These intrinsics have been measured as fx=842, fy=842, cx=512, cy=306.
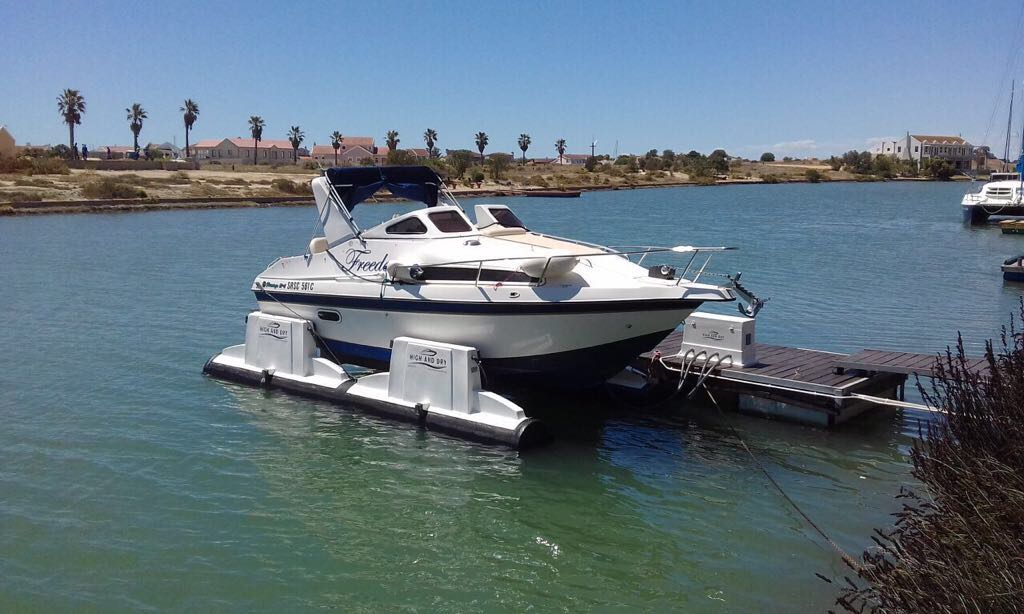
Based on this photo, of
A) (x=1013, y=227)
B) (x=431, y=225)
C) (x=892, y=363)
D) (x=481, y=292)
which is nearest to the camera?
(x=481, y=292)

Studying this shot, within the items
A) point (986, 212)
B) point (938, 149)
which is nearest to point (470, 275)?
point (986, 212)

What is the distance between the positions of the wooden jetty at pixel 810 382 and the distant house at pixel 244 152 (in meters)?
148

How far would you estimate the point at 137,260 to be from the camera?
3453cm

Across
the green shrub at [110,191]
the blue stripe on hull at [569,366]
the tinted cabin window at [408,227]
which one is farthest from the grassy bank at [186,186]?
the blue stripe on hull at [569,366]

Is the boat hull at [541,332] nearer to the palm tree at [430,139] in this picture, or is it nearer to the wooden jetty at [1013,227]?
the wooden jetty at [1013,227]

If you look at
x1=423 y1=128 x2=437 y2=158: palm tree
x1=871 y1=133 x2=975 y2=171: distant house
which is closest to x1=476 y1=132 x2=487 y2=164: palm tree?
x1=423 y1=128 x2=437 y2=158: palm tree

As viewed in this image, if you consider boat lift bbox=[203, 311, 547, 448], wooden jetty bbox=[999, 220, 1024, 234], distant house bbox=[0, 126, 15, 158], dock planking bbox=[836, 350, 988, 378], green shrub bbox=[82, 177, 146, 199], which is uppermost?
distant house bbox=[0, 126, 15, 158]

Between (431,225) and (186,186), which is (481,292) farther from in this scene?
(186,186)

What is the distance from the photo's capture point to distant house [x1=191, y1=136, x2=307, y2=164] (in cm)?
15275

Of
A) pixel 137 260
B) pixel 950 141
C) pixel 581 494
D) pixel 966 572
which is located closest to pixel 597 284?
pixel 581 494

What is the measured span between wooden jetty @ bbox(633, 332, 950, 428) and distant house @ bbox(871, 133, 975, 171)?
185m

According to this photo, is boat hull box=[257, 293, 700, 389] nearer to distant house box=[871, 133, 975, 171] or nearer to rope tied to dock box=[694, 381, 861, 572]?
rope tied to dock box=[694, 381, 861, 572]

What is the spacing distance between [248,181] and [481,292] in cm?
→ 8287

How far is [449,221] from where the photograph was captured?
13664 millimetres
